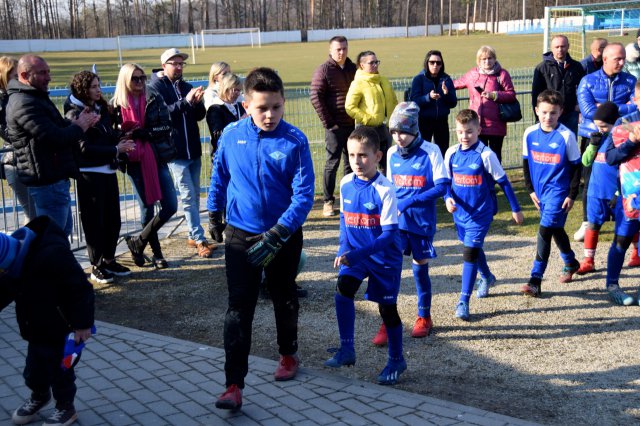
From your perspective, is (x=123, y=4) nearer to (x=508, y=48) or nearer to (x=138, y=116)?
(x=508, y=48)

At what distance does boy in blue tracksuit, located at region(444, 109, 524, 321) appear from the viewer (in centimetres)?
634

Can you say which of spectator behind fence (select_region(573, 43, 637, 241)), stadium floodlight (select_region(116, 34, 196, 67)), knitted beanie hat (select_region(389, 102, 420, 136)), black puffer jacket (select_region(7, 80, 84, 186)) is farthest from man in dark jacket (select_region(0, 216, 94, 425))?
stadium floodlight (select_region(116, 34, 196, 67))

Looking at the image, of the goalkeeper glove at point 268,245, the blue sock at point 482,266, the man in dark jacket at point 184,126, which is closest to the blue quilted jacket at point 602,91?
the blue sock at point 482,266

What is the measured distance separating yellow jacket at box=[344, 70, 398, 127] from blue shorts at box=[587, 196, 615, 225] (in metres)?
3.36

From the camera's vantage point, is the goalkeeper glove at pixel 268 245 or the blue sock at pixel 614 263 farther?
the blue sock at pixel 614 263

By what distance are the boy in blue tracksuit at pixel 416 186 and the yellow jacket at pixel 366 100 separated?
3830 mm

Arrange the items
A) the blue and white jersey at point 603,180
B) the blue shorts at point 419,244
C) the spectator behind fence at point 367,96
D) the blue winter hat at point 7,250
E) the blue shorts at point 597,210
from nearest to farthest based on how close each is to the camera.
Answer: the blue winter hat at point 7,250, the blue shorts at point 419,244, the blue and white jersey at point 603,180, the blue shorts at point 597,210, the spectator behind fence at point 367,96

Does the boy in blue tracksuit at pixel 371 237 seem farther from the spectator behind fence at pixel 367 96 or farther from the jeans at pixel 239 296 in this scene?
the spectator behind fence at pixel 367 96

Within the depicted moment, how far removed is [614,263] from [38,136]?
5.27 metres

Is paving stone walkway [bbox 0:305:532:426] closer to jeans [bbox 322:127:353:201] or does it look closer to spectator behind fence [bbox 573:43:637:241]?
jeans [bbox 322:127:353:201]

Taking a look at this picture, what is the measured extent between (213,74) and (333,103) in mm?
2201

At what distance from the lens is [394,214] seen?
510 centimetres

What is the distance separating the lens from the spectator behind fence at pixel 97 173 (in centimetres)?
735

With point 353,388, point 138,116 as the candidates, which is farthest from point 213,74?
point 353,388
